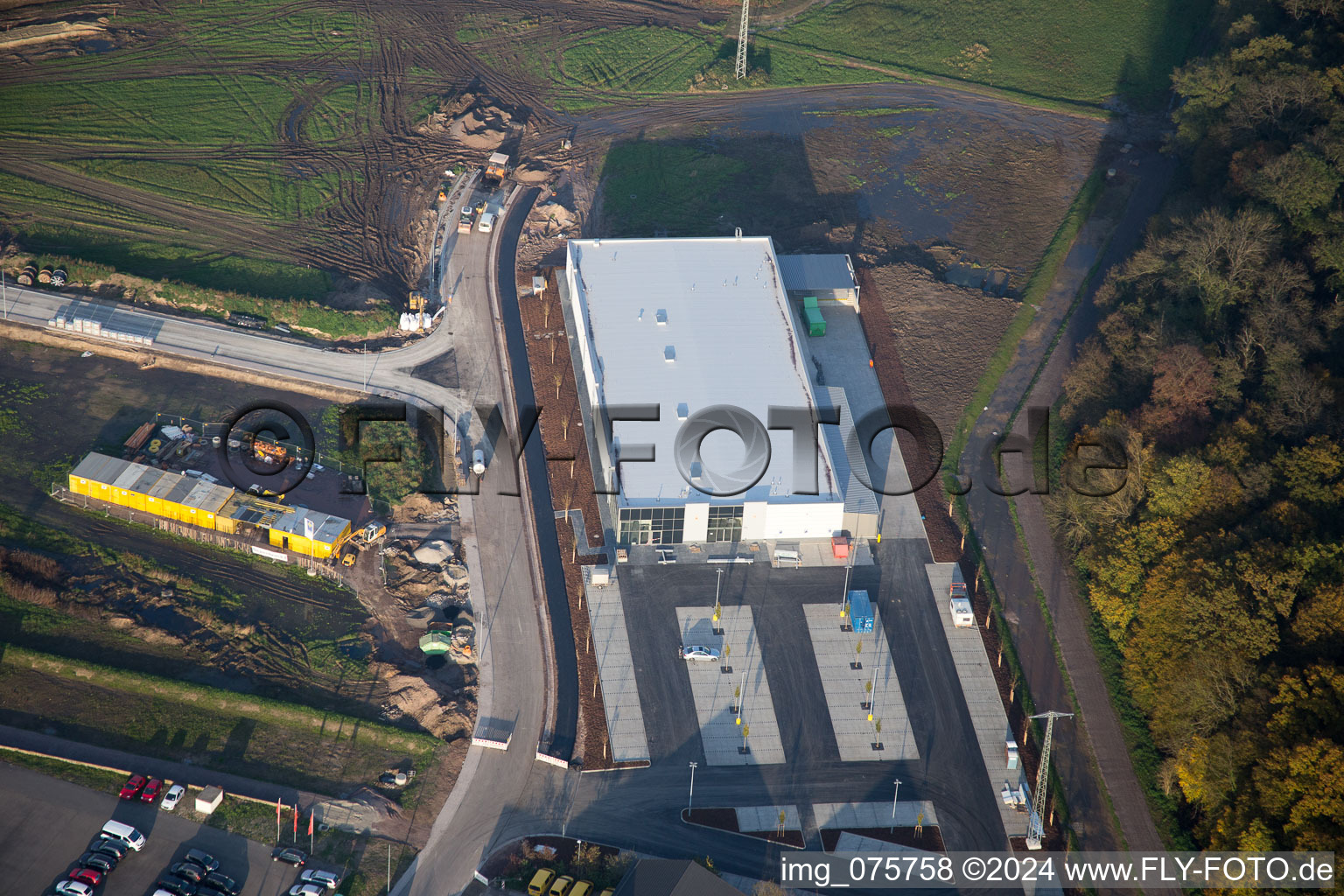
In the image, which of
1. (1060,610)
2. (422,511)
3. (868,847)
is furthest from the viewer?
(422,511)

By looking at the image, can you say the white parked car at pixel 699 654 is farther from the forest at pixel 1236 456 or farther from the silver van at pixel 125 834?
the silver van at pixel 125 834

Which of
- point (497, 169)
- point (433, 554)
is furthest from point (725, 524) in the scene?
point (497, 169)

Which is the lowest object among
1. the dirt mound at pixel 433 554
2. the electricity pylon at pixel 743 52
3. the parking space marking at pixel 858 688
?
the parking space marking at pixel 858 688

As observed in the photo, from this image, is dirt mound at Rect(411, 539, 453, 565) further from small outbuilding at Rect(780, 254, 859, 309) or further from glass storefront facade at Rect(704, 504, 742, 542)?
small outbuilding at Rect(780, 254, 859, 309)

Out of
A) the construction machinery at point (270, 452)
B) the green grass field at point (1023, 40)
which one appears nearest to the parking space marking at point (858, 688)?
the construction machinery at point (270, 452)

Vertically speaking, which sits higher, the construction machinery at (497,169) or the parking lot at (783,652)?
the construction machinery at (497,169)

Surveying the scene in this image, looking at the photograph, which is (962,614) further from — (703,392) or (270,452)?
(270,452)

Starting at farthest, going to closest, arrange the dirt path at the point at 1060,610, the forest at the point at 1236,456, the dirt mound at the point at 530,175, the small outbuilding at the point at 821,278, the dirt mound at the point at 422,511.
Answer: the dirt mound at the point at 530,175
the small outbuilding at the point at 821,278
the dirt mound at the point at 422,511
the dirt path at the point at 1060,610
the forest at the point at 1236,456

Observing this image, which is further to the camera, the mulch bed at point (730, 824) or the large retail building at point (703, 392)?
the large retail building at point (703, 392)
